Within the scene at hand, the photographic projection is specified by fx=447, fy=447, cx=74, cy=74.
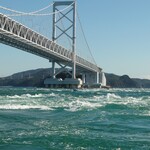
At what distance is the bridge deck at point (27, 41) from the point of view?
51.3 metres

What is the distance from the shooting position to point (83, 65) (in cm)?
9612

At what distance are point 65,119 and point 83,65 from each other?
7913 centimetres

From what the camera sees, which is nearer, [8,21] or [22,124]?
[22,124]

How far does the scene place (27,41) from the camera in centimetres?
5712

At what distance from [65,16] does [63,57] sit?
17086mm

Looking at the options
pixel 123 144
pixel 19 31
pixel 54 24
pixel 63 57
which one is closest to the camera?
pixel 123 144

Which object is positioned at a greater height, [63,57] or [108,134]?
[63,57]

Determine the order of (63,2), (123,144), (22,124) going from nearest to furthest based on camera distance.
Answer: (123,144) → (22,124) → (63,2)

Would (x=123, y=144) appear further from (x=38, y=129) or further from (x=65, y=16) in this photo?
(x=65, y=16)

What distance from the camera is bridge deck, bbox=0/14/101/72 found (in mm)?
51287

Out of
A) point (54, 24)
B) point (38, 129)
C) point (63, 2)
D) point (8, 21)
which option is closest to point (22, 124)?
point (38, 129)

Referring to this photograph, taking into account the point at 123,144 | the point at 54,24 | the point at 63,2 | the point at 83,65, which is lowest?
the point at 123,144

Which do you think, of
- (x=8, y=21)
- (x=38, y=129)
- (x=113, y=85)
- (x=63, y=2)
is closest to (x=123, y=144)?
(x=38, y=129)

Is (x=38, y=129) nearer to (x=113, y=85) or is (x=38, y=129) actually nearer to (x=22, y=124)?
(x=22, y=124)
